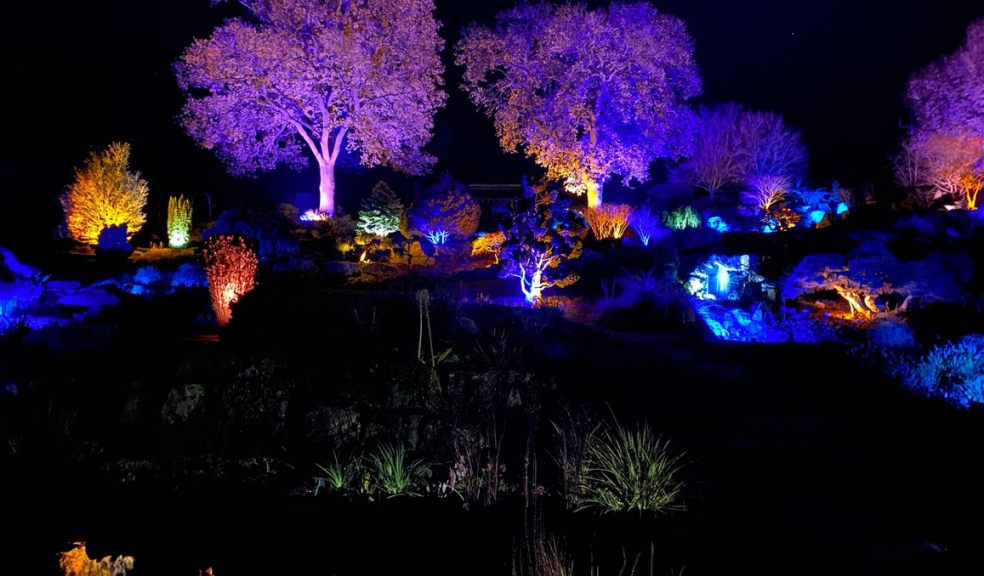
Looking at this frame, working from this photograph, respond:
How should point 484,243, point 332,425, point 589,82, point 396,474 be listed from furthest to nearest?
1. point 589,82
2. point 484,243
3. point 332,425
4. point 396,474

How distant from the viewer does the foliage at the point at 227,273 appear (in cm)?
1082

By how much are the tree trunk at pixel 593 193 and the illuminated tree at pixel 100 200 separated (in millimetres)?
13157

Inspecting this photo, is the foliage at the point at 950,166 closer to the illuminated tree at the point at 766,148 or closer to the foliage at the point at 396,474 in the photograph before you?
the illuminated tree at the point at 766,148

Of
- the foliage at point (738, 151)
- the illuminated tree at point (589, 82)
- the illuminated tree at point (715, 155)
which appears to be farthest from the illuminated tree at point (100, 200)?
the foliage at point (738, 151)

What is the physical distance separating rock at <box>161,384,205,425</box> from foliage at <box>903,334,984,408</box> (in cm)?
972

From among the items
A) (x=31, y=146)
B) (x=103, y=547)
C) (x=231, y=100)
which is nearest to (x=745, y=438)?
(x=103, y=547)

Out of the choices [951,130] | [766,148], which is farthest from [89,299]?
[951,130]

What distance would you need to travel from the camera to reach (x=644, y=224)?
62.6 ft

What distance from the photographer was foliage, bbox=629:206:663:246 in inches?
739

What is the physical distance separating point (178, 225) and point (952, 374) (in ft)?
58.1

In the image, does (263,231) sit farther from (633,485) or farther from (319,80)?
(633,485)

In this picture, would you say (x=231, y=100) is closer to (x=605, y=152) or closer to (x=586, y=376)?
(x=605, y=152)

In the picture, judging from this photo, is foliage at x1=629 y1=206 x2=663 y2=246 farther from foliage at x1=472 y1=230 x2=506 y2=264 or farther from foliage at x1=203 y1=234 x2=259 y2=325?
foliage at x1=203 y1=234 x2=259 y2=325

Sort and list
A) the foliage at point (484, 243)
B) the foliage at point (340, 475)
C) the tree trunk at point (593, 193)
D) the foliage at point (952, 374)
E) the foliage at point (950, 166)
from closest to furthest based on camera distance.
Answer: the foliage at point (340, 475) < the foliage at point (952, 374) < the foliage at point (484, 243) < the foliage at point (950, 166) < the tree trunk at point (593, 193)
